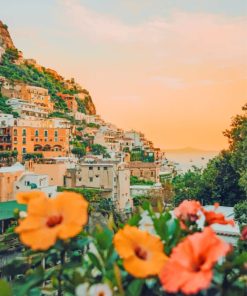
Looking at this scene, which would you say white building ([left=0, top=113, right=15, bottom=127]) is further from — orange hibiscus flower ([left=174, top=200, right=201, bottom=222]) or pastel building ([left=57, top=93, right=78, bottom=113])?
orange hibiscus flower ([left=174, top=200, right=201, bottom=222])

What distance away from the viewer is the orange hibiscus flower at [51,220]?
406 mm

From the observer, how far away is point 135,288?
419 millimetres

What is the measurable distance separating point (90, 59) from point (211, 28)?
8530 millimetres

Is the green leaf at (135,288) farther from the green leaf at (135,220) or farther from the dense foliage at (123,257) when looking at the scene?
the green leaf at (135,220)

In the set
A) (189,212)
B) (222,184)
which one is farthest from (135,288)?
(222,184)

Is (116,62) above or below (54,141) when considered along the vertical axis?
above

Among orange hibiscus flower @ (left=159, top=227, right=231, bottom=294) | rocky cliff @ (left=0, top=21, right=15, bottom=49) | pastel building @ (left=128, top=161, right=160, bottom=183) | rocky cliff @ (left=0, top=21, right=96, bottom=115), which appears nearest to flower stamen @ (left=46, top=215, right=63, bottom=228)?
orange hibiscus flower @ (left=159, top=227, right=231, bottom=294)

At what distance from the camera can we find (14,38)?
40406 millimetres

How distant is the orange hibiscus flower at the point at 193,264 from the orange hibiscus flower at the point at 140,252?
0.03m

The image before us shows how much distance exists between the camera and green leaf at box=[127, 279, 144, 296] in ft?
1.37

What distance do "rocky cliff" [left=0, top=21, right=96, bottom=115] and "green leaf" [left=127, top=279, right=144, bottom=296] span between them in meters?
29.6

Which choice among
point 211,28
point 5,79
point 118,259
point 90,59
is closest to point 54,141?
point 5,79

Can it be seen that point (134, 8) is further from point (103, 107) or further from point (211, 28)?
point (103, 107)

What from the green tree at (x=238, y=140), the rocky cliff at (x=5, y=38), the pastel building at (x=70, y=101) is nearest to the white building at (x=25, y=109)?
the pastel building at (x=70, y=101)
